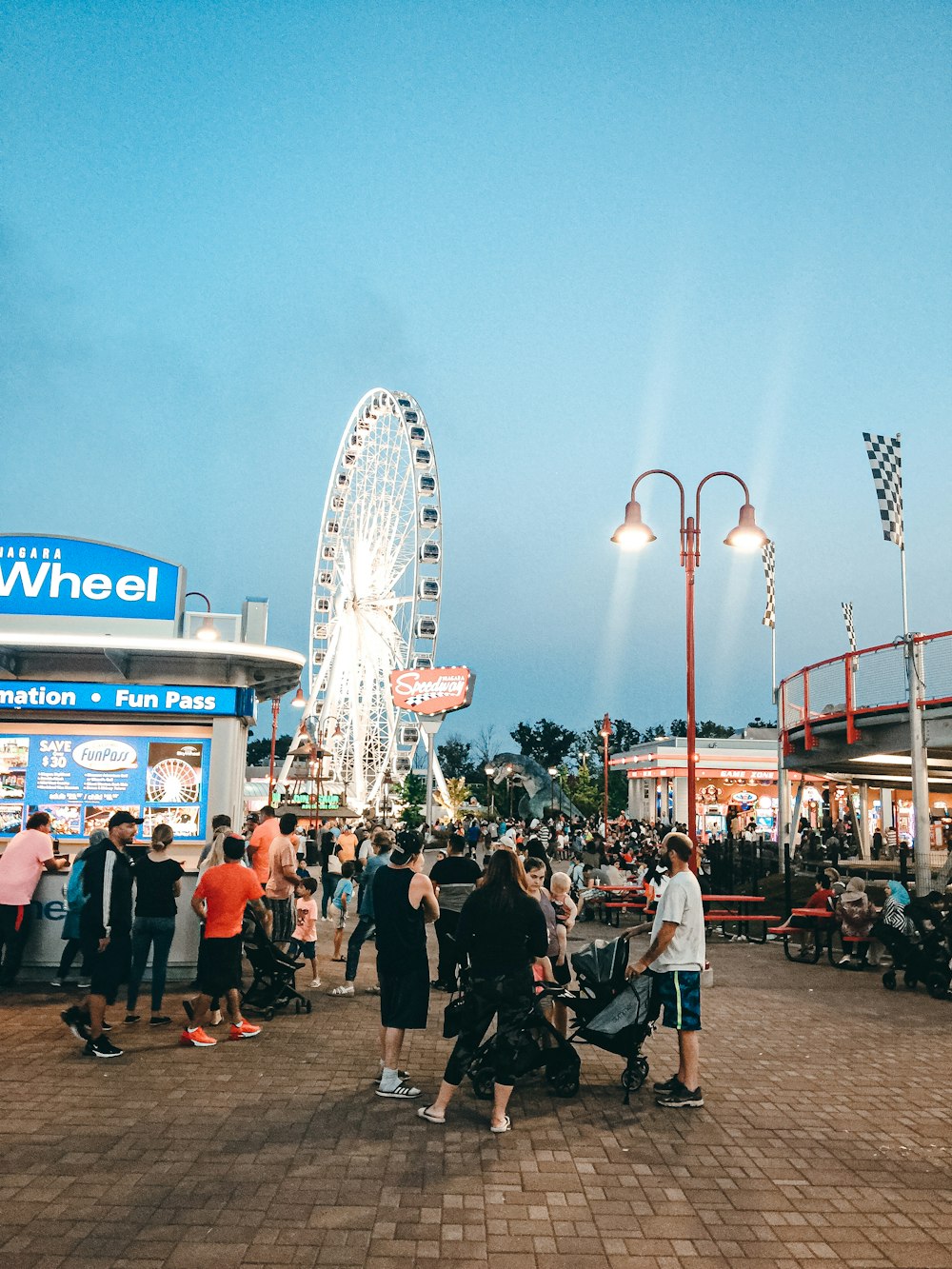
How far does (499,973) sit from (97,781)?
25.0ft

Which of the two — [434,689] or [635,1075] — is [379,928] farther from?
Result: [434,689]

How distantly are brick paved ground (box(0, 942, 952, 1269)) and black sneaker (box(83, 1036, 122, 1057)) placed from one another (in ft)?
0.39

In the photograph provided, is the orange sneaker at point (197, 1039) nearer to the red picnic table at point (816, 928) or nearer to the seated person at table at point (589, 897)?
the red picnic table at point (816, 928)

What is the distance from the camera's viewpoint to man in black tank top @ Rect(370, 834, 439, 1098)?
22.3 ft

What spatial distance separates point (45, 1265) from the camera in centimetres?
425

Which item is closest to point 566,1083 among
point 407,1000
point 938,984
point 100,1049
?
point 407,1000

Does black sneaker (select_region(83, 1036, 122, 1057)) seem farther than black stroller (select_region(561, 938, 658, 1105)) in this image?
Yes

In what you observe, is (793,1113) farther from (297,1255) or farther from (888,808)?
(888,808)

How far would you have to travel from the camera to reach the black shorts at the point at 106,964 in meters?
7.88

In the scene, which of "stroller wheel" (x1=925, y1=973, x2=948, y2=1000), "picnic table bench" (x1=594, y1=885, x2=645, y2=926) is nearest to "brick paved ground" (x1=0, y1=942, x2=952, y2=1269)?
"stroller wheel" (x1=925, y1=973, x2=948, y2=1000)

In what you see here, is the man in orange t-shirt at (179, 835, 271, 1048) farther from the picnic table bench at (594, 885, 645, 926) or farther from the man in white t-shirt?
the picnic table bench at (594, 885, 645, 926)

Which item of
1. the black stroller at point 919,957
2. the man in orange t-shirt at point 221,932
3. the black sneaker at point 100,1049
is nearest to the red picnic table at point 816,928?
the black stroller at point 919,957

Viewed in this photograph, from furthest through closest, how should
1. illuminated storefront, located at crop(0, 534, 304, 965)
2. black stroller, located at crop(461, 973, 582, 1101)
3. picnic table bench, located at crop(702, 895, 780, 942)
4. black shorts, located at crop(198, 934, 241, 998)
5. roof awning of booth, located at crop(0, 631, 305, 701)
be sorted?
picnic table bench, located at crop(702, 895, 780, 942) < illuminated storefront, located at crop(0, 534, 304, 965) < roof awning of booth, located at crop(0, 631, 305, 701) < black shorts, located at crop(198, 934, 241, 998) < black stroller, located at crop(461, 973, 582, 1101)

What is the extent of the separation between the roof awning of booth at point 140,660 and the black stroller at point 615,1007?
20.6 feet
